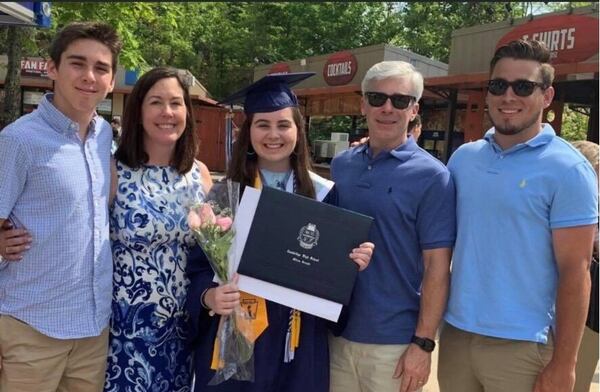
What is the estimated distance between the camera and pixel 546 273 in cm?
249

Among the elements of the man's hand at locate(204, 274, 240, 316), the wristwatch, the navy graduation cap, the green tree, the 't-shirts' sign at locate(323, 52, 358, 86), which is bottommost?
the wristwatch

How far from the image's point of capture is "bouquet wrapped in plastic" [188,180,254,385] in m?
2.40

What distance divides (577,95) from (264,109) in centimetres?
1191

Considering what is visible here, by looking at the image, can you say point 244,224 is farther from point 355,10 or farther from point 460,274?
point 355,10

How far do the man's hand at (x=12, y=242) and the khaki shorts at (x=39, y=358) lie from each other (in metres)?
0.29

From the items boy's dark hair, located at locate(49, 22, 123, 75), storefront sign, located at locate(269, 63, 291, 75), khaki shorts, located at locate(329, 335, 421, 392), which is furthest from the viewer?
storefront sign, located at locate(269, 63, 291, 75)

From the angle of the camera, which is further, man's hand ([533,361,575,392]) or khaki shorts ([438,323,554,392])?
khaki shorts ([438,323,554,392])

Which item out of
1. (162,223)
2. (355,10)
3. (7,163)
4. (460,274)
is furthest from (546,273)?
(355,10)

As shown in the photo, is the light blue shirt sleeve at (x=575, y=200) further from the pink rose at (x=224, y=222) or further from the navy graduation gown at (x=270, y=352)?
the pink rose at (x=224, y=222)

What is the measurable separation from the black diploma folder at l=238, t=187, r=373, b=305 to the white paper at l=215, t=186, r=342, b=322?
23 millimetres

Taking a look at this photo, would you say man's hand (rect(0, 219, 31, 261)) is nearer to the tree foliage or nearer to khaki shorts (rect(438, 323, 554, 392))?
khaki shorts (rect(438, 323, 554, 392))

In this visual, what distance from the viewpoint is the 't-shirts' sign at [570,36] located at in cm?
1045

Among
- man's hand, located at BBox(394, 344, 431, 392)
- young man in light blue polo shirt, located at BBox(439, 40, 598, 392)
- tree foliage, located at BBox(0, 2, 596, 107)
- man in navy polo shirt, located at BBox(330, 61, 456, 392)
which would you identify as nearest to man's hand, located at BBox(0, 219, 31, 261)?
man in navy polo shirt, located at BBox(330, 61, 456, 392)

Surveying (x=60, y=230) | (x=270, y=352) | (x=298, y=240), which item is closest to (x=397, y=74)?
(x=298, y=240)
